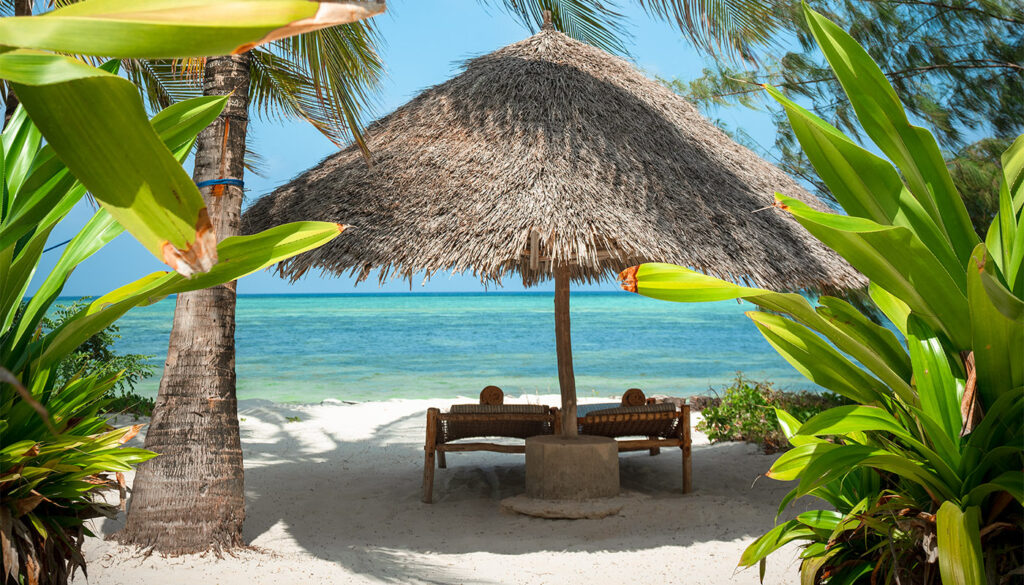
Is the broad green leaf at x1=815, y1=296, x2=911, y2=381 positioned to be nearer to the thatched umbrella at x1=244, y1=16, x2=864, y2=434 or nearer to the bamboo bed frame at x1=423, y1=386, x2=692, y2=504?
the thatched umbrella at x1=244, y1=16, x2=864, y2=434

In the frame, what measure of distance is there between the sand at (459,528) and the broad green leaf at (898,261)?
1.65 metres

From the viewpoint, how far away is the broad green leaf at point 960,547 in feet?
3.62

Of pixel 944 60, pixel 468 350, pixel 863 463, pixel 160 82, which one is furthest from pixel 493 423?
pixel 468 350

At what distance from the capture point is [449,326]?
3438cm

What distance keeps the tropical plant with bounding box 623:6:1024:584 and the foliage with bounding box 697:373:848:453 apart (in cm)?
474

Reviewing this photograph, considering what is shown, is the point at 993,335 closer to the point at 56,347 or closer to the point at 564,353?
the point at 56,347

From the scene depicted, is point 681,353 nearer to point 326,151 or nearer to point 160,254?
point 326,151

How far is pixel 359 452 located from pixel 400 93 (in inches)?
122

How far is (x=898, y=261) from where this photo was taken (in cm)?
117

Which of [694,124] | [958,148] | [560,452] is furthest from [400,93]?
[958,148]

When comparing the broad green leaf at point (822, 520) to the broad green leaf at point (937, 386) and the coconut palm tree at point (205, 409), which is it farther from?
the coconut palm tree at point (205, 409)

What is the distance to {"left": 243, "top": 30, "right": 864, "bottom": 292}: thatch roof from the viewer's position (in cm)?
393

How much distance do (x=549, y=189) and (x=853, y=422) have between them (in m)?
2.87

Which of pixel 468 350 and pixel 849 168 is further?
pixel 468 350
